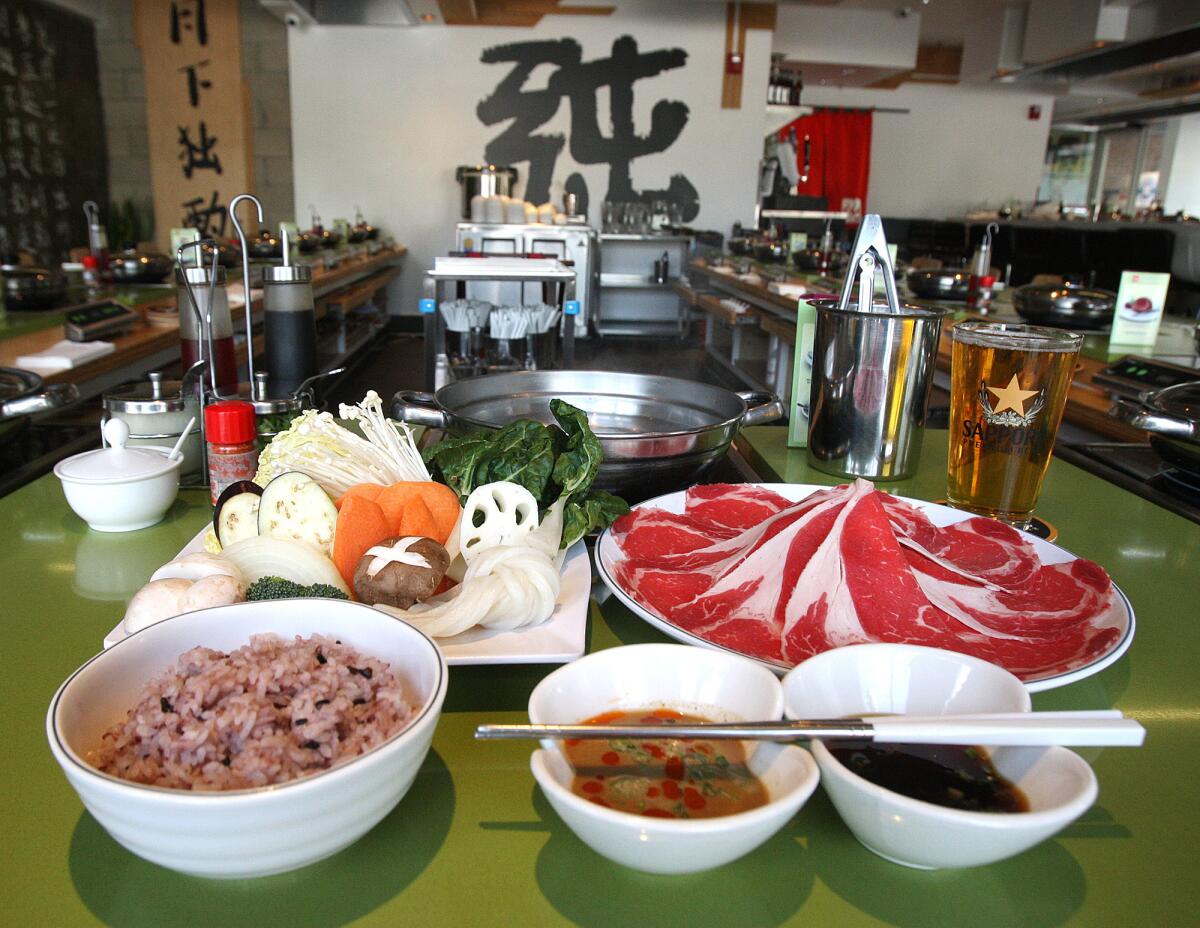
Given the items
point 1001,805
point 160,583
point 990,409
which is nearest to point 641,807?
point 1001,805

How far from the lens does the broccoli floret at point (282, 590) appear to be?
82cm

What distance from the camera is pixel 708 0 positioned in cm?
845

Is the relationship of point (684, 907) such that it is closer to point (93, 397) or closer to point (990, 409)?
point (990, 409)

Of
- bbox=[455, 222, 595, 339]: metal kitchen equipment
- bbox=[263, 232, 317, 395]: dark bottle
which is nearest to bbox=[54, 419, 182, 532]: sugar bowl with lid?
bbox=[263, 232, 317, 395]: dark bottle

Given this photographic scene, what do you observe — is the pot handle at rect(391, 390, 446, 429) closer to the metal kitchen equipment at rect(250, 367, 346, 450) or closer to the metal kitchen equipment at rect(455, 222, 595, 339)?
the metal kitchen equipment at rect(250, 367, 346, 450)

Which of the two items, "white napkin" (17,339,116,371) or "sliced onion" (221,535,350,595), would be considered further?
"white napkin" (17,339,116,371)

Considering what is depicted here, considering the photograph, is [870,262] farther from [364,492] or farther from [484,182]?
[484,182]

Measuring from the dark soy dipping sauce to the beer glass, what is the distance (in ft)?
2.19

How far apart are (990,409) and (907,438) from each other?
0.75 feet

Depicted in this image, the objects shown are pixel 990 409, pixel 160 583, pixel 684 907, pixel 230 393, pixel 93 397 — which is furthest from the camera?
pixel 93 397

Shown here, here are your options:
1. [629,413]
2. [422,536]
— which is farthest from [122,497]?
[629,413]

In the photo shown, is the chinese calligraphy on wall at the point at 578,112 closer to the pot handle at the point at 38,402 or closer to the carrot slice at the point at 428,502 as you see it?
the pot handle at the point at 38,402

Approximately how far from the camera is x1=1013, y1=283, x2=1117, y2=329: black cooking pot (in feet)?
10.9

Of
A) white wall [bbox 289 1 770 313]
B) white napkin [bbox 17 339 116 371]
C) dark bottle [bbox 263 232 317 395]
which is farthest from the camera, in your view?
white wall [bbox 289 1 770 313]
